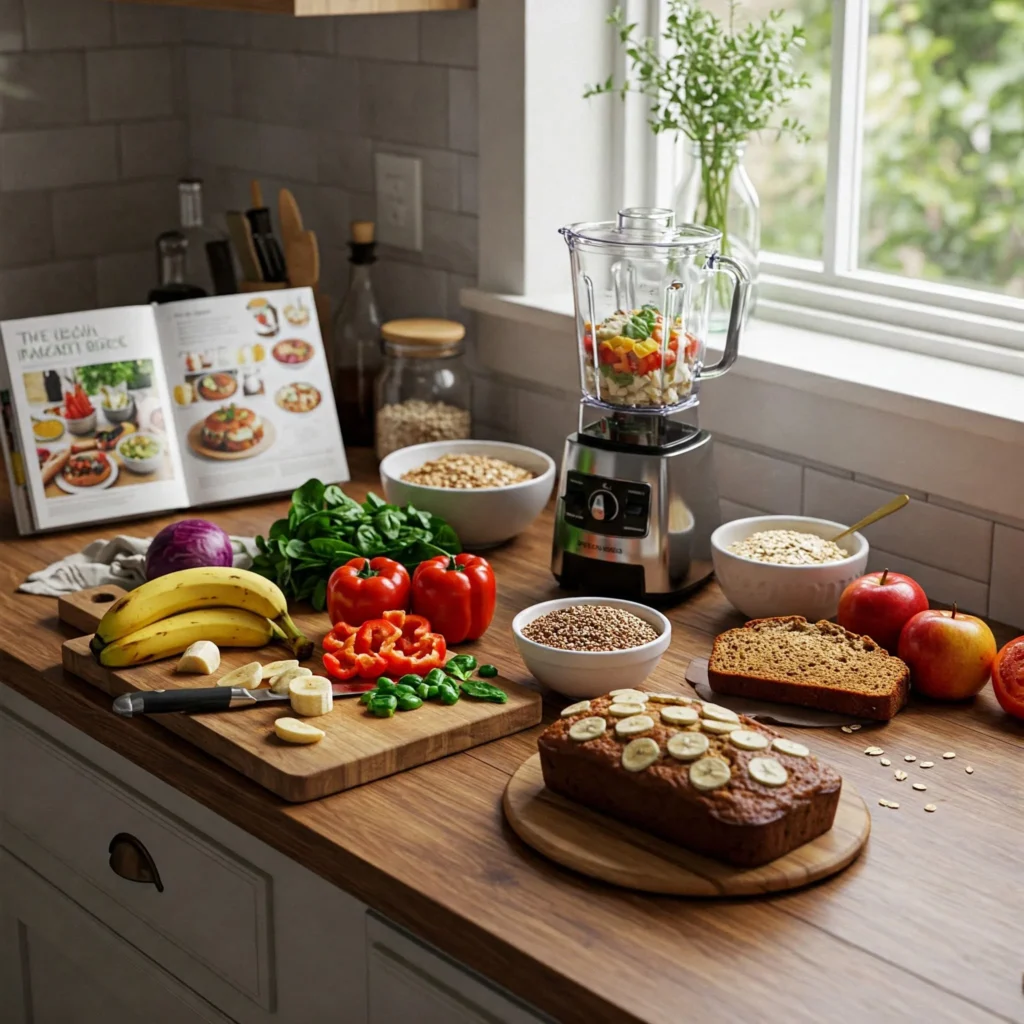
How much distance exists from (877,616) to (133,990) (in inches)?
33.1

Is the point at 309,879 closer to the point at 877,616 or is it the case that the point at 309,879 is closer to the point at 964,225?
the point at 877,616

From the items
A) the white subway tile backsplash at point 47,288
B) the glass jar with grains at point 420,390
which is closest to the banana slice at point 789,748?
the glass jar with grains at point 420,390

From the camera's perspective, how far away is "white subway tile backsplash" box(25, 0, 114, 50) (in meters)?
2.28

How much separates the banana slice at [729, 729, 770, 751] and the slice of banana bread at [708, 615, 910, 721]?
20 cm

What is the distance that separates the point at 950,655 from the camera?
135cm

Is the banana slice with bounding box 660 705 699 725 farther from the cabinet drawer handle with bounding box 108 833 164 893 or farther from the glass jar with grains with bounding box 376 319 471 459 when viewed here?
the glass jar with grains with bounding box 376 319 471 459

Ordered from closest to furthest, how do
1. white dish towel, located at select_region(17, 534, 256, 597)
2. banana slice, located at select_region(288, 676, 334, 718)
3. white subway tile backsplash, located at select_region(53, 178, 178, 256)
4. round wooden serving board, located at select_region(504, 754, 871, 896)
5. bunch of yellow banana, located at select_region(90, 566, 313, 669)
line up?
round wooden serving board, located at select_region(504, 754, 871, 896)
banana slice, located at select_region(288, 676, 334, 718)
bunch of yellow banana, located at select_region(90, 566, 313, 669)
white dish towel, located at select_region(17, 534, 256, 597)
white subway tile backsplash, located at select_region(53, 178, 178, 256)

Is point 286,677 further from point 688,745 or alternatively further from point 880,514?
point 880,514

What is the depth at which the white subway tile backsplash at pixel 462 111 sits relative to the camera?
2.04m

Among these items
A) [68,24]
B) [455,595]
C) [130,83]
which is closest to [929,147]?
[130,83]

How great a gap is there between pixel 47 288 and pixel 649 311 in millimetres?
1259

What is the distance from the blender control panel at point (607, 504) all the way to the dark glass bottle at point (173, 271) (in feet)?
2.62

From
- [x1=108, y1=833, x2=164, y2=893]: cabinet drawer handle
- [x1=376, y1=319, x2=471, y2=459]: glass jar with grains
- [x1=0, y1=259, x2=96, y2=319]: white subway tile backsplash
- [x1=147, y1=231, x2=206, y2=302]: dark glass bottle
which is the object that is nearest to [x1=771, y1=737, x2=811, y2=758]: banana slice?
[x1=108, y1=833, x2=164, y2=893]: cabinet drawer handle

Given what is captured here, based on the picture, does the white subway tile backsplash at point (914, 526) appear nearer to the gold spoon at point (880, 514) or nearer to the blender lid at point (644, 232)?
the gold spoon at point (880, 514)
